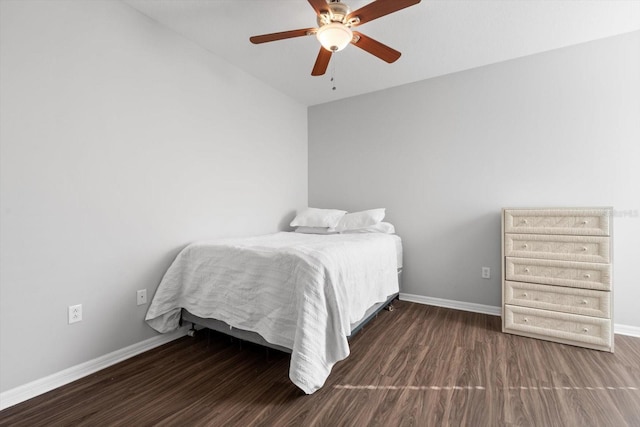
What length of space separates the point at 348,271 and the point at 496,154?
197 centimetres

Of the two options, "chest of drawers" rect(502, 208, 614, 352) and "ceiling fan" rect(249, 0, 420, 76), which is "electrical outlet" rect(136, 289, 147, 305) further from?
"chest of drawers" rect(502, 208, 614, 352)

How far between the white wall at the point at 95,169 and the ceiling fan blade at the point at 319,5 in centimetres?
134

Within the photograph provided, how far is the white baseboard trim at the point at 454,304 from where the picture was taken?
2.89m

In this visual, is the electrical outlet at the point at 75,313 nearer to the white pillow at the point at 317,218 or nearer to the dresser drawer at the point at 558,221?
the white pillow at the point at 317,218

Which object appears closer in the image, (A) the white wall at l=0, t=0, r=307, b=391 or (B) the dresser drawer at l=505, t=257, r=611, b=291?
(A) the white wall at l=0, t=0, r=307, b=391

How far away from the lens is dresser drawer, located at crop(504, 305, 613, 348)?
2127 mm

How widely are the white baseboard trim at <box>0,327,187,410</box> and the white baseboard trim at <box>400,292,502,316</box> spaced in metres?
2.37

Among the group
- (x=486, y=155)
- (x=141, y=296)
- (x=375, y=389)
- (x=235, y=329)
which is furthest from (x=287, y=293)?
(x=486, y=155)

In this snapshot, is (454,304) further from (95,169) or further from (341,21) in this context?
(95,169)

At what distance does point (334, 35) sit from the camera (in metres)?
1.79

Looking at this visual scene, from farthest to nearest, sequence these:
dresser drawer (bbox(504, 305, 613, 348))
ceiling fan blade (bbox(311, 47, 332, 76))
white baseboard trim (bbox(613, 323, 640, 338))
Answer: white baseboard trim (bbox(613, 323, 640, 338)), dresser drawer (bbox(504, 305, 613, 348)), ceiling fan blade (bbox(311, 47, 332, 76))

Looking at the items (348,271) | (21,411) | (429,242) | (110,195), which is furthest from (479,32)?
(21,411)

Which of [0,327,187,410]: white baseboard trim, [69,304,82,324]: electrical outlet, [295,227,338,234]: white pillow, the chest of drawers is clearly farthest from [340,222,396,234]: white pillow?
[69,304,82,324]: electrical outlet

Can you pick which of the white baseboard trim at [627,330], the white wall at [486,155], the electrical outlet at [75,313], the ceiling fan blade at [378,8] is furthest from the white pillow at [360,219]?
the electrical outlet at [75,313]
